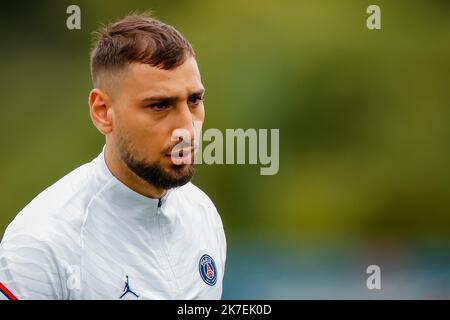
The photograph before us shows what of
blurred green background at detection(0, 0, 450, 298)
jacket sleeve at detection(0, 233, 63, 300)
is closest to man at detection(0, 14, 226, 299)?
jacket sleeve at detection(0, 233, 63, 300)

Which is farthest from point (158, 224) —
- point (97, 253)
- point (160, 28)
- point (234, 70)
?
point (234, 70)

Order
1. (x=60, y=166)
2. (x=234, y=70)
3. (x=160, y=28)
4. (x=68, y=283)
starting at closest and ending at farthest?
1. (x=68, y=283)
2. (x=160, y=28)
3. (x=60, y=166)
4. (x=234, y=70)

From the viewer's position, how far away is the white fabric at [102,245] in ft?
4.05

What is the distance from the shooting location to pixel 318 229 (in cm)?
412

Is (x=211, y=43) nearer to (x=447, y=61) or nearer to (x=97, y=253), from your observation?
(x=447, y=61)

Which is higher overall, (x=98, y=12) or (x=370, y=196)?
(x=98, y=12)

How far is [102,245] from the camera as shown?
1.36 metres

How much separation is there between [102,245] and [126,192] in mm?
126

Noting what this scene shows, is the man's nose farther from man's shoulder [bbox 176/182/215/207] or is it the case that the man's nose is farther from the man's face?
man's shoulder [bbox 176/182/215/207]

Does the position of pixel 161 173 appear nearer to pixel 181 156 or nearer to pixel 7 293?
pixel 181 156

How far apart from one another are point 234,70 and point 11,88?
137 cm

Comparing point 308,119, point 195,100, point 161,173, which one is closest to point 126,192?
point 161,173

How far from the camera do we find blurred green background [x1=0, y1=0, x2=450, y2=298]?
3891 mm

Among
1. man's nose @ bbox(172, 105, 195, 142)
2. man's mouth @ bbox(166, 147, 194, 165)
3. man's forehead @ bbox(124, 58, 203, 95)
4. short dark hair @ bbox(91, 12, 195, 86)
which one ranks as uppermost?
short dark hair @ bbox(91, 12, 195, 86)
